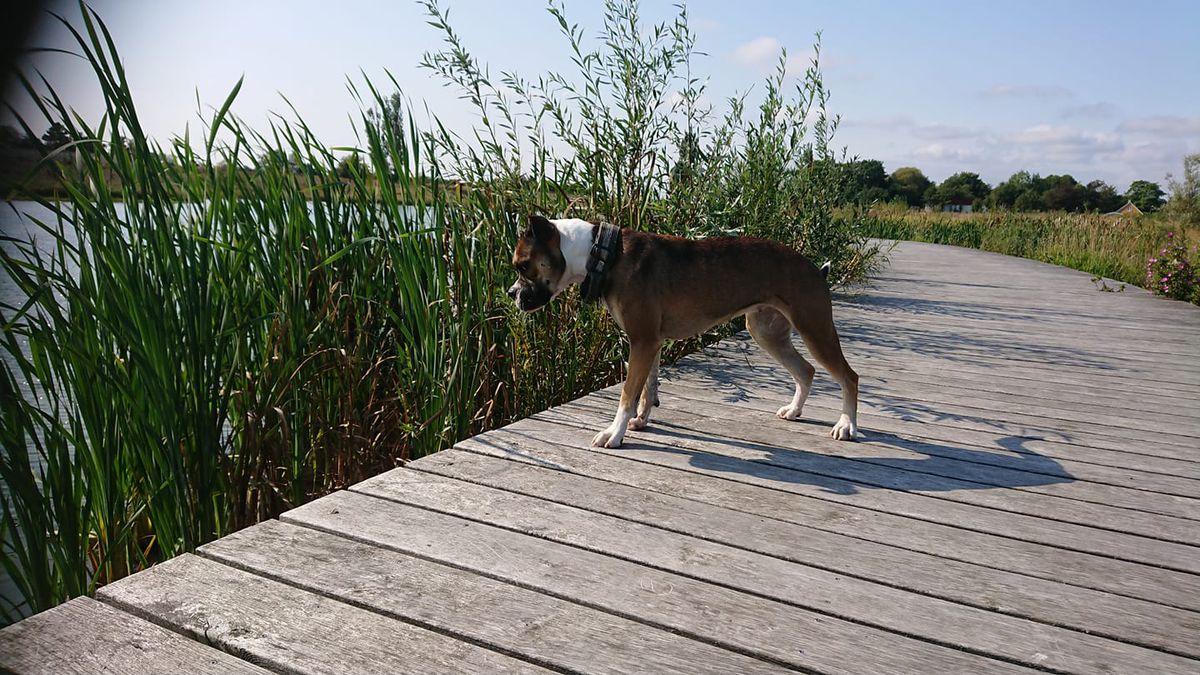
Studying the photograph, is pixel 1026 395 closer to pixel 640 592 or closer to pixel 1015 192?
pixel 640 592

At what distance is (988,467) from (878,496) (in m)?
0.65

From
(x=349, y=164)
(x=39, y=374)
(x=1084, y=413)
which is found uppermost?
(x=349, y=164)

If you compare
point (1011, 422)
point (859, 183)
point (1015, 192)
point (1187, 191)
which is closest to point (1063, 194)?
point (1015, 192)

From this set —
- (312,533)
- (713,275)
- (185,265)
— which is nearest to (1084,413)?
(713,275)

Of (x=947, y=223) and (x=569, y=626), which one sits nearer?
(x=569, y=626)

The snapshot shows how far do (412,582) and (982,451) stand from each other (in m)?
2.39

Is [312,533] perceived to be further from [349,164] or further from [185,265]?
[349,164]

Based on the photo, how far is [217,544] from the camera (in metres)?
2.13

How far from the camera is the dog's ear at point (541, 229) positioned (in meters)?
3.08

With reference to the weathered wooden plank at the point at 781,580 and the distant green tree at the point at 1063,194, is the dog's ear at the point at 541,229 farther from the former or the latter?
the distant green tree at the point at 1063,194

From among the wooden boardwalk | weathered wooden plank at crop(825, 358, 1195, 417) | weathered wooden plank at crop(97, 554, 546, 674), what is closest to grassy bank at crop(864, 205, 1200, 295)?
weathered wooden plank at crop(825, 358, 1195, 417)

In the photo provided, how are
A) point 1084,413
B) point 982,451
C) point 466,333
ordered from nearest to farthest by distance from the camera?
1. point 982,451
2. point 466,333
3. point 1084,413

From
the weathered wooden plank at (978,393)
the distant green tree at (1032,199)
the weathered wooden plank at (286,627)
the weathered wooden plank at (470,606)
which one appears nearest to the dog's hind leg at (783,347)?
the weathered wooden plank at (978,393)

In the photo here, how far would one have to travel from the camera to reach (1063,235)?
19.1 meters
